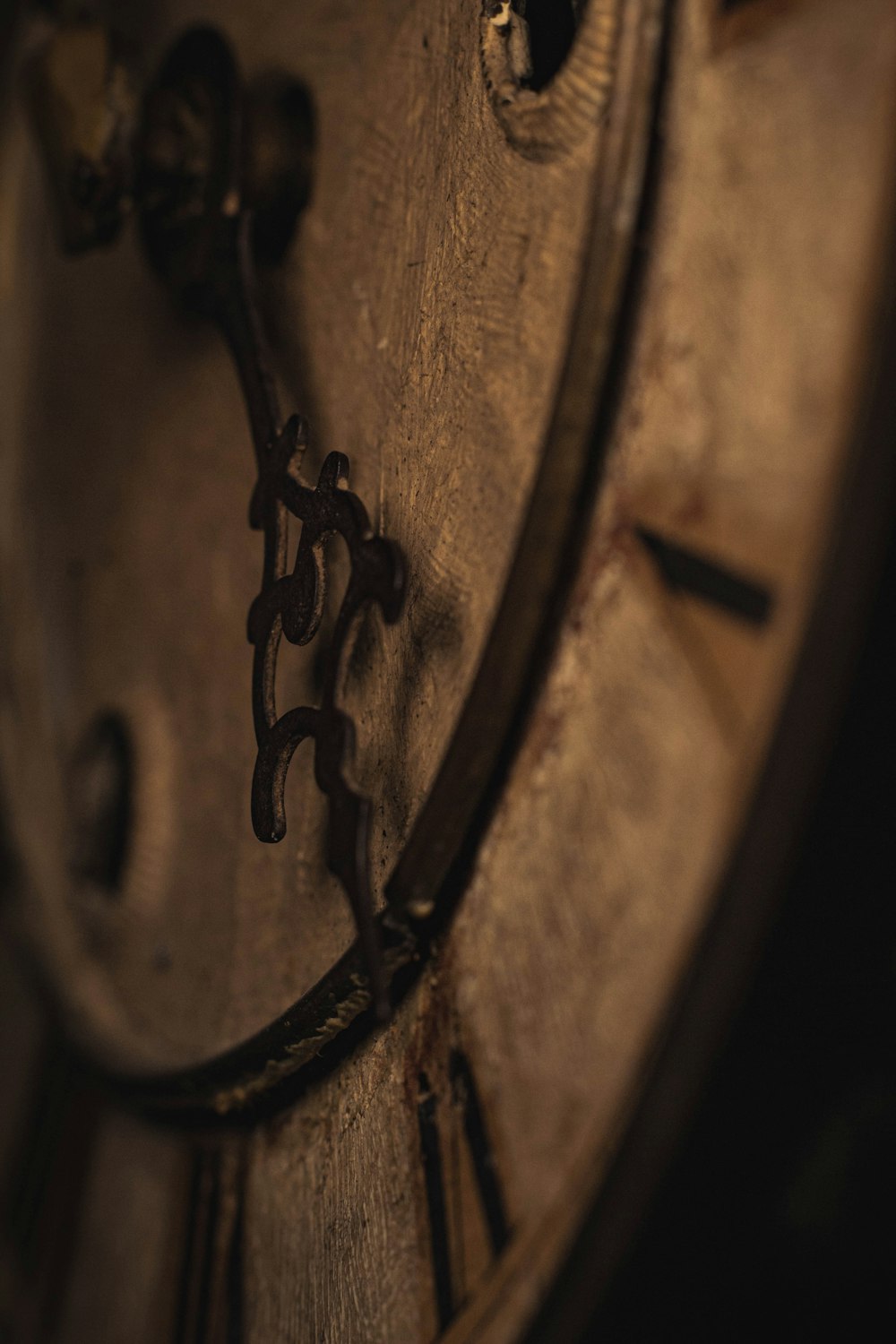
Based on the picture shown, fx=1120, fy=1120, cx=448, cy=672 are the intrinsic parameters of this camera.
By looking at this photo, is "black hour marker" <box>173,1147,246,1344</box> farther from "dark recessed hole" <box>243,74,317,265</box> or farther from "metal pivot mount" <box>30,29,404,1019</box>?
"dark recessed hole" <box>243,74,317,265</box>

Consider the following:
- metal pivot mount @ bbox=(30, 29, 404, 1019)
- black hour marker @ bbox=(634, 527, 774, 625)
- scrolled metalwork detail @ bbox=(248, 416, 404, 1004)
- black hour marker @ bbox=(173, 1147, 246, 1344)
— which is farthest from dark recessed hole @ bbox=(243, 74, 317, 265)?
black hour marker @ bbox=(173, 1147, 246, 1344)

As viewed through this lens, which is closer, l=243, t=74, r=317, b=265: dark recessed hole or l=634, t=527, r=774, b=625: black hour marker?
l=634, t=527, r=774, b=625: black hour marker

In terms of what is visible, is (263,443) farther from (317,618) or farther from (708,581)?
(708,581)

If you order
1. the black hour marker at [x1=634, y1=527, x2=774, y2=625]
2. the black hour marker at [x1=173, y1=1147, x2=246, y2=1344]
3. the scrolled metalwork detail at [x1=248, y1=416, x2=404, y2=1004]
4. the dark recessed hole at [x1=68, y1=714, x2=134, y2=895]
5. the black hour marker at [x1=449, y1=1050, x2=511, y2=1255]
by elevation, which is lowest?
the black hour marker at [x1=173, y1=1147, x2=246, y2=1344]

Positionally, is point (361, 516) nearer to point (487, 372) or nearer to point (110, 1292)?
point (487, 372)

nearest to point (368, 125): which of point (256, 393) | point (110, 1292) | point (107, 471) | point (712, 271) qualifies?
point (256, 393)

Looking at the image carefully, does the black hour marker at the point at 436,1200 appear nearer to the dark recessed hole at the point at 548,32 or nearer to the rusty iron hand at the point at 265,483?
the rusty iron hand at the point at 265,483

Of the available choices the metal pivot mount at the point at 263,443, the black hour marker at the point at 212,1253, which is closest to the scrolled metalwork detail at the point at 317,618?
the metal pivot mount at the point at 263,443
